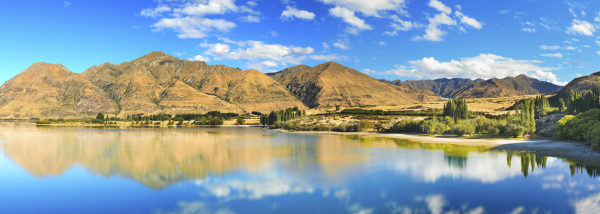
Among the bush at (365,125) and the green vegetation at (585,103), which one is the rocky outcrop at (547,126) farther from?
the bush at (365,125)

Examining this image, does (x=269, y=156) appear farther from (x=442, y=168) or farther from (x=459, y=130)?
(x=459, y=130)

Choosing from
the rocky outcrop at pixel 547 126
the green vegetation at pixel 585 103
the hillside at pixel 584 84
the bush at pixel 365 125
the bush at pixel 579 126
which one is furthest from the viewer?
the hillside at pixel 584 84

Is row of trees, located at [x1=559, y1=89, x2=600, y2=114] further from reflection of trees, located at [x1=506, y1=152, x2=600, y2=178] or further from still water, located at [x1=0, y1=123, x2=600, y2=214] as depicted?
still water, located at [x1=0, y1=123, x2=600, y2=214]

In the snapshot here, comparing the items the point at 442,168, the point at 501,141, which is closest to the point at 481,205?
the point at 442,168

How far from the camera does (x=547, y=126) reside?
166ft

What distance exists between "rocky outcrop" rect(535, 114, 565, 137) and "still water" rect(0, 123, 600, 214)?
19655 mm

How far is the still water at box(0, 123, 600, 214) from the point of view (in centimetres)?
1756

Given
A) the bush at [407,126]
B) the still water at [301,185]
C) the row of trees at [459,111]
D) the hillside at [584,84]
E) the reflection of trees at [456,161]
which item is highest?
the hillside at [584,84]

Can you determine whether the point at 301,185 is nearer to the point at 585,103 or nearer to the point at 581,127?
the point at 581,127

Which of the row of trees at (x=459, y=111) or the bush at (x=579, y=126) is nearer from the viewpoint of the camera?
the bush at (x=579, y=126)

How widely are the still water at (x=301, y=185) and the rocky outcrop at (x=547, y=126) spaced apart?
19655 millimetres

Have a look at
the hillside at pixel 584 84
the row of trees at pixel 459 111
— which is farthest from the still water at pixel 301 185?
the hillside at pixel 584 84

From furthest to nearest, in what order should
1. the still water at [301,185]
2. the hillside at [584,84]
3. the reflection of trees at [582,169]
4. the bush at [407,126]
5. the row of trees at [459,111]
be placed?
the hillside at [584,84], the bush at [407,126], the row of trees at [459,111], the reflection of trees at [582,169], the still water at [301,185]

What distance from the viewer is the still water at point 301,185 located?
17562 millimetres
